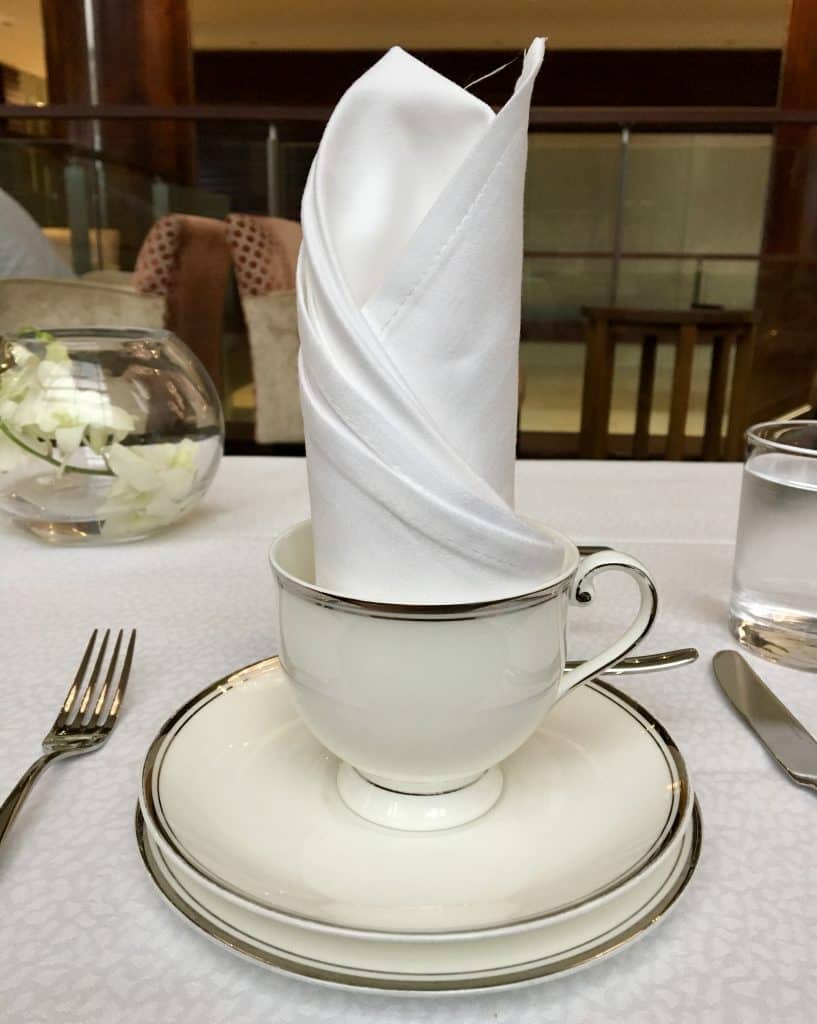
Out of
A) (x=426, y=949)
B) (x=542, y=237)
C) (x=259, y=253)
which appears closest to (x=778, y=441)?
(x=426, y=949)

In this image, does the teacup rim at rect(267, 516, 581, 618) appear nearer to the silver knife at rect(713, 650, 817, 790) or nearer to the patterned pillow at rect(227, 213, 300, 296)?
the silver knife at rect(713, 650, 817, 790)

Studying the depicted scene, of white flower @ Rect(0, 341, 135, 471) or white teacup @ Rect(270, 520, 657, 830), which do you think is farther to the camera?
white flower @ Rect(0, 341, 135, 471)

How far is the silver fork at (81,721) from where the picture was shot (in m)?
0.28

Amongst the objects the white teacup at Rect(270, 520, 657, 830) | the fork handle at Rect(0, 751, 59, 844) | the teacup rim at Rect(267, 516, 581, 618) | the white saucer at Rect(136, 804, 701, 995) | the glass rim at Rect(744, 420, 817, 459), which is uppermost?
Result: the glass rim at Rect(744, 420, 817, 459)

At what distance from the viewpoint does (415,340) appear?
0.80ft

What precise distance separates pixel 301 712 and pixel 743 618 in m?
0.26

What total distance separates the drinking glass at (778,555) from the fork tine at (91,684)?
0.99 ft

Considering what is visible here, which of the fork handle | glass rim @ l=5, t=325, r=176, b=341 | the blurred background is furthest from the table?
the blurred background

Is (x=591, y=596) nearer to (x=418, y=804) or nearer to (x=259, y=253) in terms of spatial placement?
(x=418, y=804)

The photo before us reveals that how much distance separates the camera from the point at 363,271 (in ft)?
0.87

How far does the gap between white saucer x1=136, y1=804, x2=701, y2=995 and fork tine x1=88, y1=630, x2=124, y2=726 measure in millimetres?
129

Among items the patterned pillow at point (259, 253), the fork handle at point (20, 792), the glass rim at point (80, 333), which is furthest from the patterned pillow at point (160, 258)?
the fork handle at point (20, 792)

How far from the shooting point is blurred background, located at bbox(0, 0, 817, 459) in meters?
1.99

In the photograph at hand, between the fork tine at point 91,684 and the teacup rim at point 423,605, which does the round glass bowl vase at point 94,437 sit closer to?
the fork tine at point 91,684
